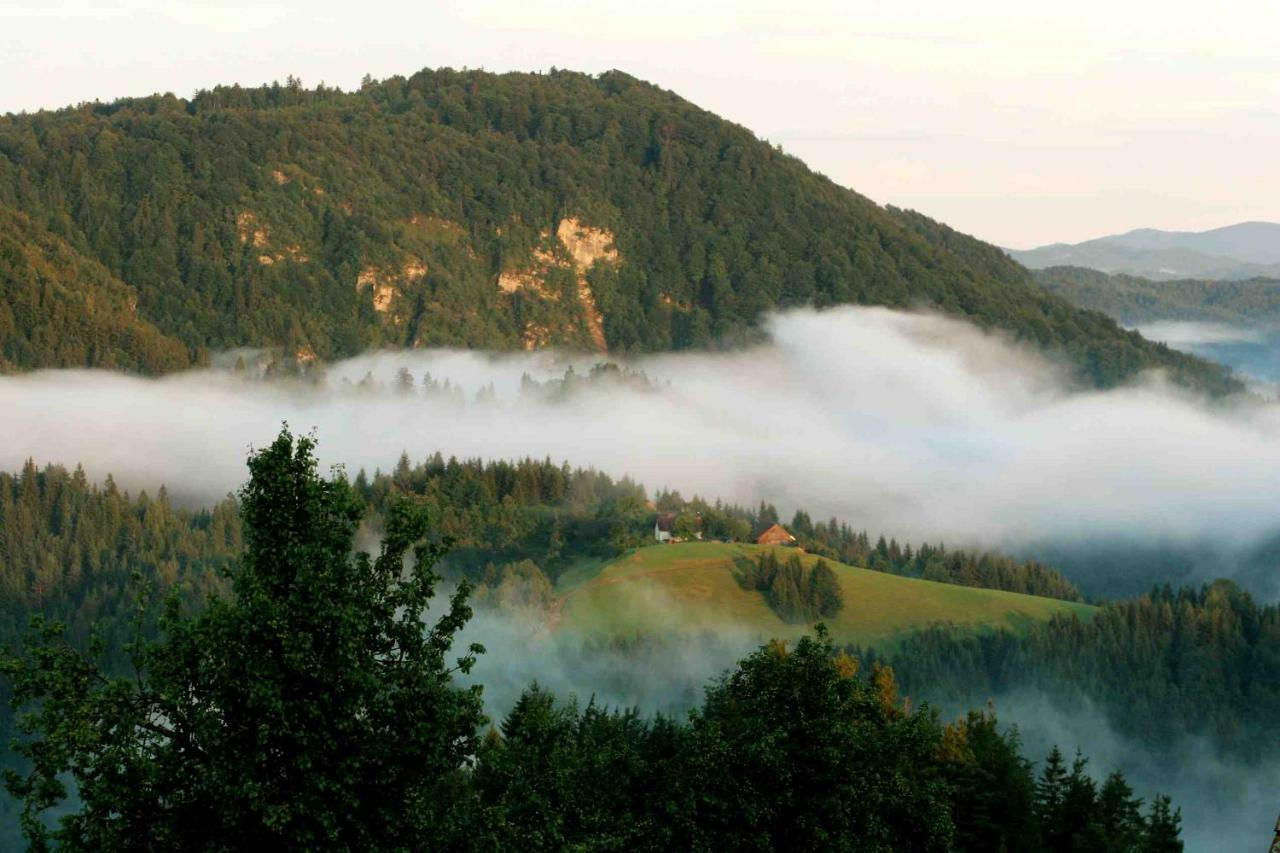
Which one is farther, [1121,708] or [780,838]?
[1121,708]

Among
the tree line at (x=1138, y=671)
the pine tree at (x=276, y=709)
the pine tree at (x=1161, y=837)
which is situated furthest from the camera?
the tree line at (x=1138, y=671)

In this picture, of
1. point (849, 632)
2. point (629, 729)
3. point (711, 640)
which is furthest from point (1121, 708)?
point (629, 729)

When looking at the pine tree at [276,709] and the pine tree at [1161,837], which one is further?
the pine tree at [1161,837]

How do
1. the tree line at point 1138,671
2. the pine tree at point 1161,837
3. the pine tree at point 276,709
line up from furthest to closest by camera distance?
the tree line at point 1138,671 → the pine tree at point 1161,837 → the pine tree at point 276,709

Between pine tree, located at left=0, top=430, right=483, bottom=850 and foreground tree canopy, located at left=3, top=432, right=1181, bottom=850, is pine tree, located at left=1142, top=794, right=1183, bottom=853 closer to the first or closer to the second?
foreground tree canopy, located at left=3, top=432, right=1181, bottom=850

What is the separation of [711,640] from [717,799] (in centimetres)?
13995

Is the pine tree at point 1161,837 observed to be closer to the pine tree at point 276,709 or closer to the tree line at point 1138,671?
the pine tree at point 276,709

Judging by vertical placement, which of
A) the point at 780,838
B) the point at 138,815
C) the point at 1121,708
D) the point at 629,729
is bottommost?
the point at 1121,708

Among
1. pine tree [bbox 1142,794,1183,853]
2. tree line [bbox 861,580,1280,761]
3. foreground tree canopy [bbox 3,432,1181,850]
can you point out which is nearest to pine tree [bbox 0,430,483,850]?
foreground tree canopy [bbox 3,432,1181,850]

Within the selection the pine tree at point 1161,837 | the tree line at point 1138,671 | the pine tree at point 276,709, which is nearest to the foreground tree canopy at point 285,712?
the pine tree at point 276,709

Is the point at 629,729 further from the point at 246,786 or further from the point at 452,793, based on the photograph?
the point at 246,786

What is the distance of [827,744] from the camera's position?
5291 centimetres

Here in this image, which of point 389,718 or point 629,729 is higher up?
point 389,718

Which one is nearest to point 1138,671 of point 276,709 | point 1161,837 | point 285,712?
point 1161,837
